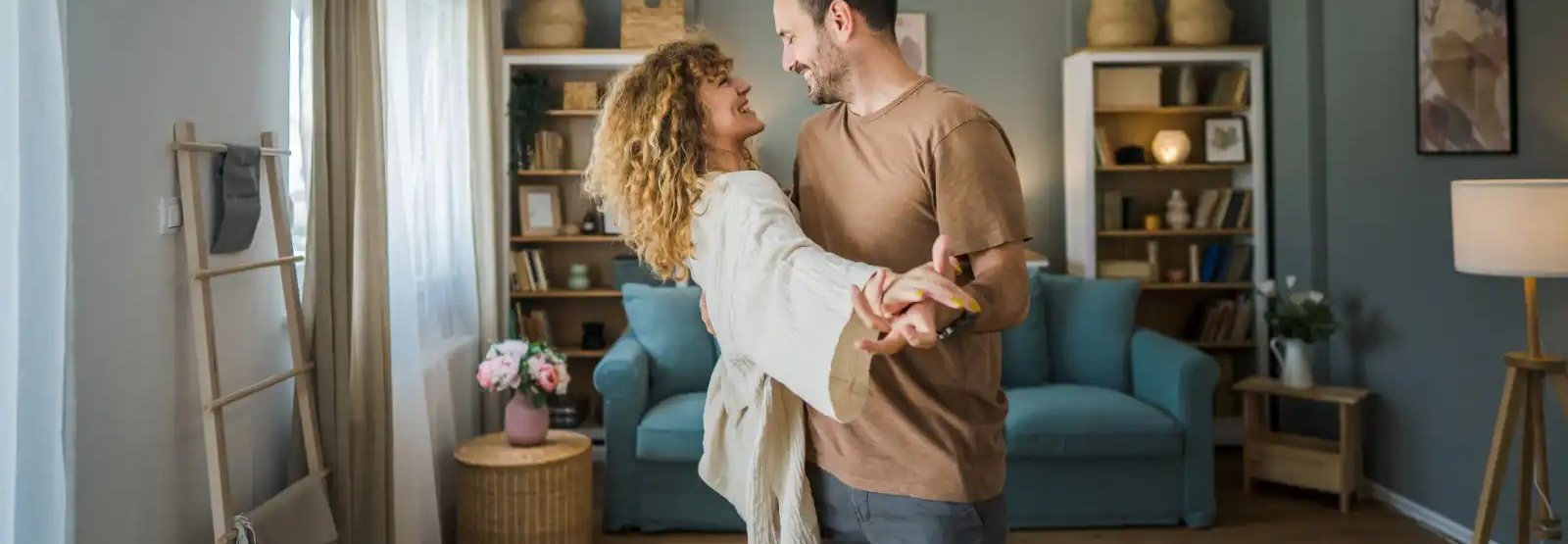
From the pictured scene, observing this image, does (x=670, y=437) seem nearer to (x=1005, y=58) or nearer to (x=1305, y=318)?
(x=1305, y=318)

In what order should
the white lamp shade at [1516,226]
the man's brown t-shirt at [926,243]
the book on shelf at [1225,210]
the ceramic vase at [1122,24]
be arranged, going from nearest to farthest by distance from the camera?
the man's brown t-shirt at [926,243] → the white lamp shade at [1516,226] → the ceramic vase at [1122,24] → the book on shelf at [1225,210]

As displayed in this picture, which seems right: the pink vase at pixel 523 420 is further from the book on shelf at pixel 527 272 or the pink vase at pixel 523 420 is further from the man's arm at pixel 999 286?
the man's arm at pixel 999 286

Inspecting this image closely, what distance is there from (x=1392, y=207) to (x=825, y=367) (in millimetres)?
4032

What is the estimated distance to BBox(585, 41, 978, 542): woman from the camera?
1423 mm

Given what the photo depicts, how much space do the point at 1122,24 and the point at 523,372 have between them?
3406mm

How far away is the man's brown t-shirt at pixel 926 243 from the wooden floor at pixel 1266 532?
3.01 metres

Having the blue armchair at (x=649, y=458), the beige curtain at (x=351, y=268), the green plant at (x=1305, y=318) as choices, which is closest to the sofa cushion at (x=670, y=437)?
the blue armchair at (x=649, y=458)

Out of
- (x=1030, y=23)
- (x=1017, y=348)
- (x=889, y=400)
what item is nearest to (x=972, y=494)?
(x=889, y=400)

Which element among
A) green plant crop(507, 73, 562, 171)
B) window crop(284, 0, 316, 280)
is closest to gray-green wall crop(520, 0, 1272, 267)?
green plant crop(507, 73, 562, 171)

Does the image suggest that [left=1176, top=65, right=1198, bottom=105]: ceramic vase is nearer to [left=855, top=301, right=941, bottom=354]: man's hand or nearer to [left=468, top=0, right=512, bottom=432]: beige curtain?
[left=468, top=0, right=512, bottom=432]: beige curtain

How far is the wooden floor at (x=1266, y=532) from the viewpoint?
4.48 meters

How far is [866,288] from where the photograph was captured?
1.38 meters

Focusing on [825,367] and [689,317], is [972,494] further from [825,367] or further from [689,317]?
[689,317]

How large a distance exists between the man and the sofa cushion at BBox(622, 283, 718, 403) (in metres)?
3.24
